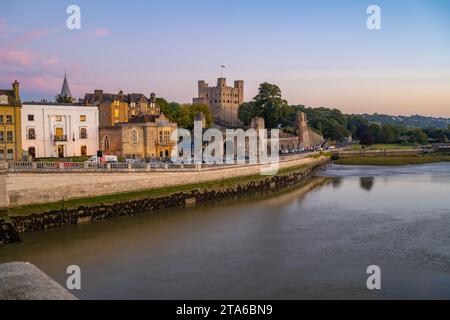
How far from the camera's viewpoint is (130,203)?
26.5 metres

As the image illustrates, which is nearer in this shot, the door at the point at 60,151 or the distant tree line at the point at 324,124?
the door at the point at 60,151

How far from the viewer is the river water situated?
14578mm

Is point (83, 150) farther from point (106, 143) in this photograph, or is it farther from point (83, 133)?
point (106, 143)

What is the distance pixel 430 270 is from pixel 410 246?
318 cm

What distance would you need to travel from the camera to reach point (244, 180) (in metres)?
36.2

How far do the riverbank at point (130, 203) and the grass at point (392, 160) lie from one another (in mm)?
28643

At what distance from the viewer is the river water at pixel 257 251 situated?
14.6 metres

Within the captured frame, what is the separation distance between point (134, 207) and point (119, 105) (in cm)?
1858

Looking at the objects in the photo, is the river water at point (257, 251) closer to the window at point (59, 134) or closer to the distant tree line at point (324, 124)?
the window at point (59, 134)

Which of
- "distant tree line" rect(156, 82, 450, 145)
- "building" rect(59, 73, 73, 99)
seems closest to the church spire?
"building" rect(59, 73, 73, 99)

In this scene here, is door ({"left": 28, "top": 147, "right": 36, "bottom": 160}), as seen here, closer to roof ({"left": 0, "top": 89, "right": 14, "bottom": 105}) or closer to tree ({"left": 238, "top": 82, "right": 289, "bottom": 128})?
roof ({"left": 0, "top": 89, "right": 14, "bottom": 105})

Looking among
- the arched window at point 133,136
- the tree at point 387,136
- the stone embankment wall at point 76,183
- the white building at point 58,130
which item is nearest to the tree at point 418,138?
the tree at point 387,136

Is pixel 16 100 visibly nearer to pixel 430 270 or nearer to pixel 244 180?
pixel 244 180

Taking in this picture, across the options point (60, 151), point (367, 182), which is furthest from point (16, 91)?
point (367, 182)
